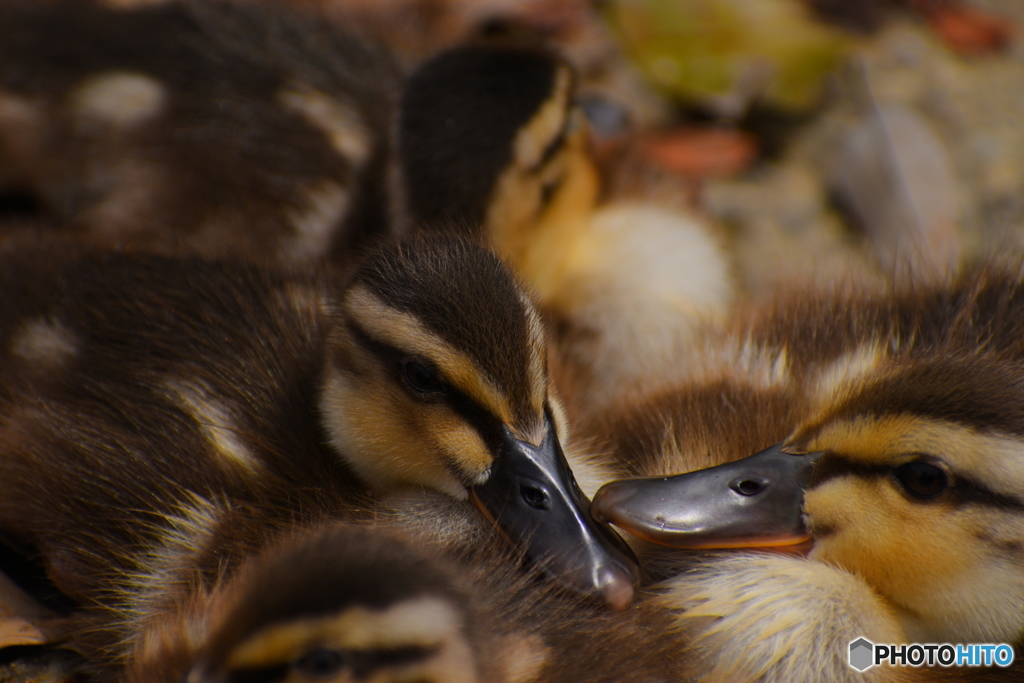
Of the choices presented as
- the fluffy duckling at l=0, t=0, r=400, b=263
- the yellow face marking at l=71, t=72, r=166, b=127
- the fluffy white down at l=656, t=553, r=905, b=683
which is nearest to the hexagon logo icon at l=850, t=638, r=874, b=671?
the fluffy white down at l=656, t=553, r=905, b=683

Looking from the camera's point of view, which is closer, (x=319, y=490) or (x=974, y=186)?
(x=319, y=490)

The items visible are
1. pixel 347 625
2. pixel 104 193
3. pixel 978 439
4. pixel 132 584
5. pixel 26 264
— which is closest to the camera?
pixel 347 625

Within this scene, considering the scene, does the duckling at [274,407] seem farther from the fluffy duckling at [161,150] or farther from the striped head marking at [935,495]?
the fluffy duckling at [161,150]

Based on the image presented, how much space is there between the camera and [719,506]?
1.21 m

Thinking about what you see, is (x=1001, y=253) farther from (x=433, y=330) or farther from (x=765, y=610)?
(x=433, y=330)

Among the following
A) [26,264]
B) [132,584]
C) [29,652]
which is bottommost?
[29,652]

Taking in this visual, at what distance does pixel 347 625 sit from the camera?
0.92 meters

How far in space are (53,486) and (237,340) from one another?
0.93ft

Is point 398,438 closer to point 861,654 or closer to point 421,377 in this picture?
point 421,377

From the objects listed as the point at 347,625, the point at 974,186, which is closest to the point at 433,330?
the point at 347,625

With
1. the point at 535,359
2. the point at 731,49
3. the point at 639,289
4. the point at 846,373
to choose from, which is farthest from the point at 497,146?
the point at 731,49

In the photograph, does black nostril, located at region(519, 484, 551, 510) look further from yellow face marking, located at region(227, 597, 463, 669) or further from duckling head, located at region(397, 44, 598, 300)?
duckling head, located at region(397, 44, 598, 300)

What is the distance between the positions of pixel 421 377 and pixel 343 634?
0.37 meters

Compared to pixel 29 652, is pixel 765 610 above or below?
above
